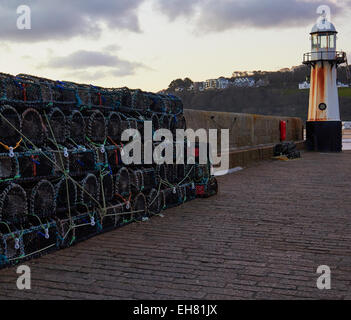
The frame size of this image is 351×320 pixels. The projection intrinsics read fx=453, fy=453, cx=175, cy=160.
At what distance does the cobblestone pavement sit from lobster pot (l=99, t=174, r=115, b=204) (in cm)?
54

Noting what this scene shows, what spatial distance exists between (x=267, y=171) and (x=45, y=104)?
1089 centimetres

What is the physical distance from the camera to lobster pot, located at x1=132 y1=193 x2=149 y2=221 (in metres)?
7.54

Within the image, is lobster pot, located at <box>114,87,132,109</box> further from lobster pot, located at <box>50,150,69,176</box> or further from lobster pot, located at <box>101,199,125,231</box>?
lobster pot, located at <box>50,150,69,176</box>

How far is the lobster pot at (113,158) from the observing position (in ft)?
23.1

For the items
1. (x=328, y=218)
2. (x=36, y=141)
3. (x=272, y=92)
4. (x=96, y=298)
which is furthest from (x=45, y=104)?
(x=272, y=92)

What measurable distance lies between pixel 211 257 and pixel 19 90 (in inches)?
123

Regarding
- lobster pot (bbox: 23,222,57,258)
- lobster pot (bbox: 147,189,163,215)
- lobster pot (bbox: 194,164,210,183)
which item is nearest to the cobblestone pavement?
lobster pot (bbox: 23,222,57,258)

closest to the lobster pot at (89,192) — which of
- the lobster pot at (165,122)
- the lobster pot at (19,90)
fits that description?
the lobster pot at (19,90)

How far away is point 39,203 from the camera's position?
5668 millimetres

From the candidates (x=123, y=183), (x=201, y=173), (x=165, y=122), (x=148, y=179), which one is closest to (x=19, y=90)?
(x=123, y=183)

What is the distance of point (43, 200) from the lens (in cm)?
573

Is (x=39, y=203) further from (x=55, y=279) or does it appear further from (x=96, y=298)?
(x=96, y=298)

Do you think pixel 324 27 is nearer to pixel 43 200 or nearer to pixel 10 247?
pixel 43 200

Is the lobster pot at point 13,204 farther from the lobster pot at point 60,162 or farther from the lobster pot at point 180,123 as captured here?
the lobster pot at point 180,123
